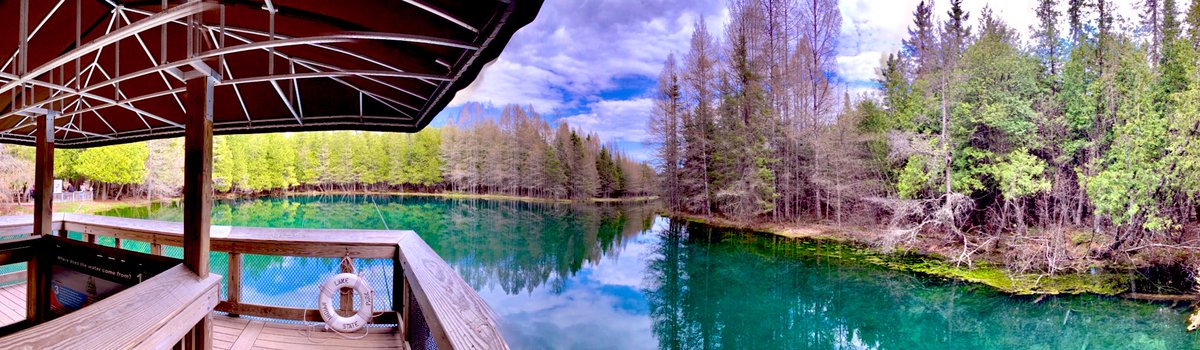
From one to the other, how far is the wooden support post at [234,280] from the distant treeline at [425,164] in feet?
80.9

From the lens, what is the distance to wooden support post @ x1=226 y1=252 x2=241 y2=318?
2426 mm

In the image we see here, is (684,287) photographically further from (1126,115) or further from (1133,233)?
(1126,115)

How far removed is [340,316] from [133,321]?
1.33m

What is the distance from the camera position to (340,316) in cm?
227

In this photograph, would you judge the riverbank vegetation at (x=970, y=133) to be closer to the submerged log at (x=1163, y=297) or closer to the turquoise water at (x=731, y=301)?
the submerged log at (x=1163, y=297)

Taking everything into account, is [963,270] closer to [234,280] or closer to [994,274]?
[994,274]

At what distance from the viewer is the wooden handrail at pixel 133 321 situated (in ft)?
2.85

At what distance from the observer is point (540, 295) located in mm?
10422

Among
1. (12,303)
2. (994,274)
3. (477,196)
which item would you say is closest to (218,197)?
(477,196)

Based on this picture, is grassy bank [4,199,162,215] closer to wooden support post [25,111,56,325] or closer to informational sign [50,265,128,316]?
wooden support post [25,111,56,325]

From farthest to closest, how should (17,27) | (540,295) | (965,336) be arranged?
(540,295), (965,336), (17,27)

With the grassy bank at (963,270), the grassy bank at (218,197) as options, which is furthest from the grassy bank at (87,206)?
the grassy bank at (963,270)

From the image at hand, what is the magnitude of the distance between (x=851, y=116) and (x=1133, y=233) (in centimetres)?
710

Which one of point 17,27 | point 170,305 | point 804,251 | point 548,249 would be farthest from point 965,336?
point 548,249
